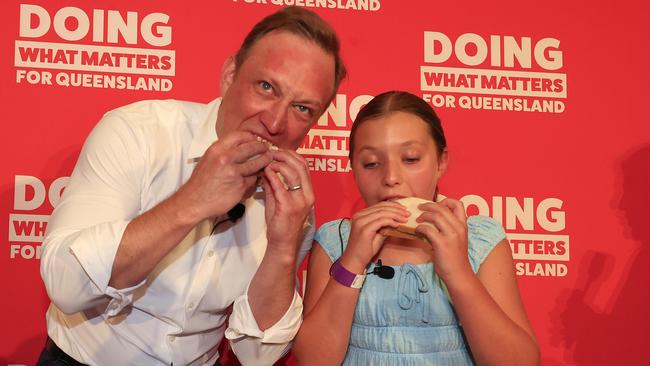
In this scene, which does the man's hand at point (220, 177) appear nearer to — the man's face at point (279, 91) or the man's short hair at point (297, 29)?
the man's face at point (279, 91)

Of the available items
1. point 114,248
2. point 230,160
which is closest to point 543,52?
point 230,160

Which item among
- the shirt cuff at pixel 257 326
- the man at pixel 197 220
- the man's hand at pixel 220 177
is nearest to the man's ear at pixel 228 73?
the man at pixel 197 220

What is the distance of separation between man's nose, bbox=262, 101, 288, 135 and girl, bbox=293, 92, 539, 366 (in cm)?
30

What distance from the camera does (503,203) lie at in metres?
2.77

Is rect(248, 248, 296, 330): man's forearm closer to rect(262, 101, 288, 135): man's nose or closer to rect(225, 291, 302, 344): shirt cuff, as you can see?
rect(225, 291, 302, 344): shirt cuff

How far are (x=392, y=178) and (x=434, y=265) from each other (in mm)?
243

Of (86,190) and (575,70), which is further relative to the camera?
(575,70)

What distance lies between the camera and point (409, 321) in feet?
6.62

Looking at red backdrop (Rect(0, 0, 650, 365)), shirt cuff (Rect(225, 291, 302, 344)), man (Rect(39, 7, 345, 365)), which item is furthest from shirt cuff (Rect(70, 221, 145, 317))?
red backdrop (Rect(0, 0, 650, 365))

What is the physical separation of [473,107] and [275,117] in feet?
3.63

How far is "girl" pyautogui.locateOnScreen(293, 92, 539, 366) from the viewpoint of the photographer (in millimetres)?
1888

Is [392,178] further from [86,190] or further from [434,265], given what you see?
[86,190]

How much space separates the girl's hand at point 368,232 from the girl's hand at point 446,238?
0.06m

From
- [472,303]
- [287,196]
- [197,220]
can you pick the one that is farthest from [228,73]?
[472,303]
